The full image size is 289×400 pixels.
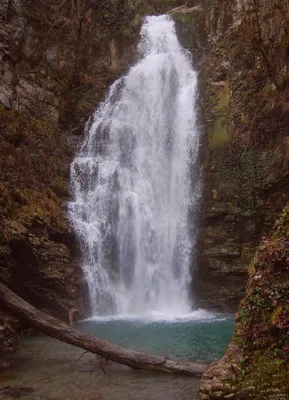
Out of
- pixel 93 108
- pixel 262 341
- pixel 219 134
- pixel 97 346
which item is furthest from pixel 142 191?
pixel 262 341

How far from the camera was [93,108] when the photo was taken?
1861 cm

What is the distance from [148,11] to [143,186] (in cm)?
1153

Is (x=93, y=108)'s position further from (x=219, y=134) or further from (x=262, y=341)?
(x=262, y=341)

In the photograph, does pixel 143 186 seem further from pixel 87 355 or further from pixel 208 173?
pixel 87 355

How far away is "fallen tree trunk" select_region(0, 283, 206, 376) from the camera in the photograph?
6.49 metres

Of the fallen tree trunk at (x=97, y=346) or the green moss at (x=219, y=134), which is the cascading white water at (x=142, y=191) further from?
the fallen tree trunk at (x=97, y=346)

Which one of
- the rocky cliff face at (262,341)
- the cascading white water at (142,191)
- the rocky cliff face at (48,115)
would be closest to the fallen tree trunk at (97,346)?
the rocky cliff face at (48,115)

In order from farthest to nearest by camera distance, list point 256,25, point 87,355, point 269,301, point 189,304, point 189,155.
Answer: point 189,155 < point 256,25 < point 189,304 < point 87,355 < point 269,301

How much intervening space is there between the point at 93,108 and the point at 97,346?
1362 centimetres

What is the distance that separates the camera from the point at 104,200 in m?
15.0

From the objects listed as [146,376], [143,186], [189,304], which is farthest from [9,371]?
[143,186]

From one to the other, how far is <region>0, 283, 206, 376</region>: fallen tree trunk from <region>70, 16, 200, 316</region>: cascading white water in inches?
201

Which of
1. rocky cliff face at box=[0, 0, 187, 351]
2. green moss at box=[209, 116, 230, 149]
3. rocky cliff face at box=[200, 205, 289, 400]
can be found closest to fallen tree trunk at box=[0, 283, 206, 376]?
rocky cliff face at box=[0, 0, 187, 351]

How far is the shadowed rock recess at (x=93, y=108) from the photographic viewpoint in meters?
11.3
